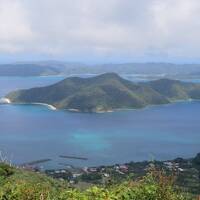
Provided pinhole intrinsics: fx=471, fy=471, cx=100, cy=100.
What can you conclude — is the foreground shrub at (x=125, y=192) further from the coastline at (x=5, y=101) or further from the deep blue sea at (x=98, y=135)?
the coastline at (x=5, y=101)

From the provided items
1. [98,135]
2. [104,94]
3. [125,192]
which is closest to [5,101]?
[104,94]

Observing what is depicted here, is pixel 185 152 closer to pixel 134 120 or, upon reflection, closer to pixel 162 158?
pixel 162 158

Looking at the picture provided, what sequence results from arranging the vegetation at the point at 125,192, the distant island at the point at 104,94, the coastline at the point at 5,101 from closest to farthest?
the vegetation at the point at 125,192 < the distant island at the point at 104,94 < the coastline at the point at 5,101

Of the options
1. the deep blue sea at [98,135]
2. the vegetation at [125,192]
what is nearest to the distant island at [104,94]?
the deep blue sea at [98,135]

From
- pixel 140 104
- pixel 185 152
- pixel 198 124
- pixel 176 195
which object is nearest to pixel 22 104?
pixel 140 104

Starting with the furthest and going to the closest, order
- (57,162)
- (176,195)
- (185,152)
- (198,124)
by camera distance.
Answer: (198,124), (185,152), (57,162), (176,195)

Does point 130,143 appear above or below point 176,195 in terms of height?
below

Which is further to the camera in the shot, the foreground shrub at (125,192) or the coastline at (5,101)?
the coastline at (5,101)
